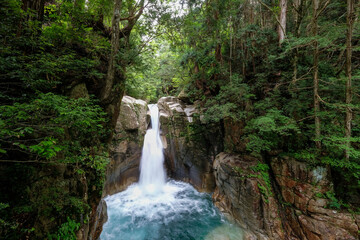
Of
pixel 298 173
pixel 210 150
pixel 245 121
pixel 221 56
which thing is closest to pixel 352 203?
pixel 298 173

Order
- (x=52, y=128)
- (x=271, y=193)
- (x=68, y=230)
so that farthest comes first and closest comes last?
(x=271, y=193), (x=68, y=230), (x=52, y=128)

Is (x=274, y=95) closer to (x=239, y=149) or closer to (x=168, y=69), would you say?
(x=239, y=149)

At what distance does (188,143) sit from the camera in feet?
33.2

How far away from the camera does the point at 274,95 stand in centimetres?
661

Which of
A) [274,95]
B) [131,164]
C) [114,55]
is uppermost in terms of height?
[114,55]

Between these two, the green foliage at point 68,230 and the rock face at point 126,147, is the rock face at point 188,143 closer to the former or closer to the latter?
the rock face at point 126,147

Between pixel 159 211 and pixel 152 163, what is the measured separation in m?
3.69

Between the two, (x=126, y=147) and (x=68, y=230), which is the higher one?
(x=126, y=147)

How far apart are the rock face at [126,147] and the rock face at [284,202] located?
6.25 meters

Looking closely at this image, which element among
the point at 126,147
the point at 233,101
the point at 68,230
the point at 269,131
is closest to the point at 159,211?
the point at 126,147

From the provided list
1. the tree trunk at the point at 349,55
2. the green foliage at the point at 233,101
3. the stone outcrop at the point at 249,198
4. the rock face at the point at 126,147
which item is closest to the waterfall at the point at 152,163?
the rock face at the point at 126,147

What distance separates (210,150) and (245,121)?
312cm

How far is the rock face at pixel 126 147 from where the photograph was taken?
8898mm

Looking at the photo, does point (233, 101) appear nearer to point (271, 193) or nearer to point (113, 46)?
point (271, 193)
